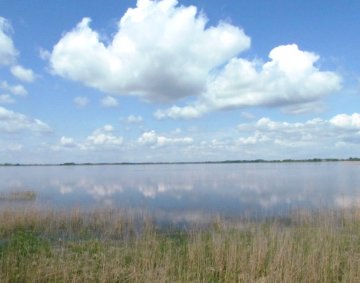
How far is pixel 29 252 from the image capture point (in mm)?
10031

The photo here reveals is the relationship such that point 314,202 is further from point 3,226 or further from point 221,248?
point 3,226

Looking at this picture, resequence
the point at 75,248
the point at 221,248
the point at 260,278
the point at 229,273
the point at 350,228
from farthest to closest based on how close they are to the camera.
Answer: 1. the point at 350,228
2. the point at 75,248
3. the point at 221,248
4. the point at 229,273
5. the point at 260,278

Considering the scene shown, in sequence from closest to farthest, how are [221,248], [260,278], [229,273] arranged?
[260,278]
[229,273]
[221,248]

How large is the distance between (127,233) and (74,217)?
435cm

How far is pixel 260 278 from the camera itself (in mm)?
7891

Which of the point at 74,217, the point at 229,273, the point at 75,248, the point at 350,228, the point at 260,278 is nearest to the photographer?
the point at 260,278

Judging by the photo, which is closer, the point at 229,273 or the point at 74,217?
the point at 229,273

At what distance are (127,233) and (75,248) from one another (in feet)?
15.2

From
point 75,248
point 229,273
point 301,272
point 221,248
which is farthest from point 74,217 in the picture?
point 301,272

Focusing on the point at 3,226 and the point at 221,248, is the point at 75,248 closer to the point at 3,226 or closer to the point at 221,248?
the point at 221,248

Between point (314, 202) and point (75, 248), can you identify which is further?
point (314, 202)

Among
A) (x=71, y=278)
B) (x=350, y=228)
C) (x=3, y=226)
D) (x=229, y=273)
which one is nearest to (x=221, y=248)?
(x=229, y=273)

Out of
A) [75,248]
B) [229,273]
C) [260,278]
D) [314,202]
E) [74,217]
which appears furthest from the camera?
[314,202]

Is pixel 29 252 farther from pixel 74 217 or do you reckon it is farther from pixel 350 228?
pixel 350 228
